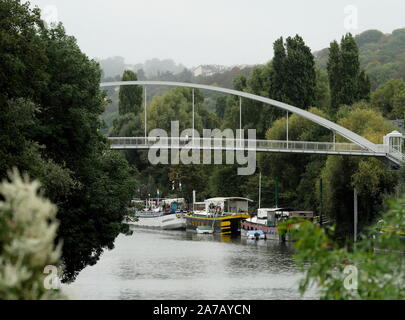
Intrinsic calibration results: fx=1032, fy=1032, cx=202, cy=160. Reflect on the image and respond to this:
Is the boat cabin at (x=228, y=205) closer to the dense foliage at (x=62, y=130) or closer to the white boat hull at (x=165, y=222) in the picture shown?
the white boat hull at (x=165, y=222)

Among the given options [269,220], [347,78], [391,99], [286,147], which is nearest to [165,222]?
[269,220]

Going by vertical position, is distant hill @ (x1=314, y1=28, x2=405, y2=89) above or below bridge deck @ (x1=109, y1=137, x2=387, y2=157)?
above

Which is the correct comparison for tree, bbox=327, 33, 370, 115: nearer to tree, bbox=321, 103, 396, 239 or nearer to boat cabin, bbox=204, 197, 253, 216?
tree, bbox=321, 103, 396, 239

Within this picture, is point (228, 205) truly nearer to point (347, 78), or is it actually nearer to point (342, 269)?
point (347, 78)

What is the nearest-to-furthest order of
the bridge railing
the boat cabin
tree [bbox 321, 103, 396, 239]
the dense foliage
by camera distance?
the dense foliage, tree [bbox 321, 103, 396, 239], the bridge railing, the boat cabin

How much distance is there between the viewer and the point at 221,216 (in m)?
69.9

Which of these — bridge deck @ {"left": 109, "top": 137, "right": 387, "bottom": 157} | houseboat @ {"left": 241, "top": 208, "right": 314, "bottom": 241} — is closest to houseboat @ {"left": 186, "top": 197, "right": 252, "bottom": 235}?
houseboat @ {"left": 241, "top": 208, "right": 314, "bottom": 241}

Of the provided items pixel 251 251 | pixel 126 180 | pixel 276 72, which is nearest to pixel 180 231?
pixel 276 72

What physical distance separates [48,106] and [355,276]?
20.8 m

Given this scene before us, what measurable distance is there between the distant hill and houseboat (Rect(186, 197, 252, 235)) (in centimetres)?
3642

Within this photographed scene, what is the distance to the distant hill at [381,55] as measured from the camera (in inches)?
4646

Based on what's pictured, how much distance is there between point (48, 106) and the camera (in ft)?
93.7

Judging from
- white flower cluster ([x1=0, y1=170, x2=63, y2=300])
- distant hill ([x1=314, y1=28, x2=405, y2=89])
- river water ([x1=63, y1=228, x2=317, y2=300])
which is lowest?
river water ([x1=63, y1=228, x2=317, y2=300])

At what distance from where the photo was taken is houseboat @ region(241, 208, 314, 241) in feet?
198
